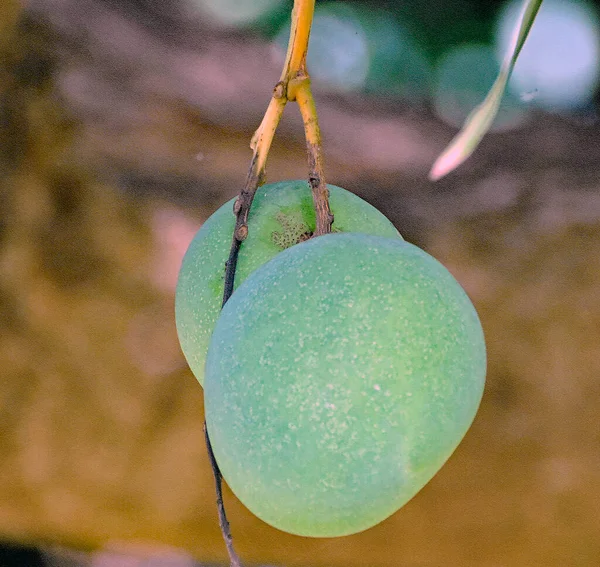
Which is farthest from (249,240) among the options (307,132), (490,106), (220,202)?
(220,202)

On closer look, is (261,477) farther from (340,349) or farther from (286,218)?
(286,218)

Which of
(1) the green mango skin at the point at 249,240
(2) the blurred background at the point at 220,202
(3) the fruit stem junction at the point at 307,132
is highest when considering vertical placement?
(3) the fruit stem junction at the point at 307,132

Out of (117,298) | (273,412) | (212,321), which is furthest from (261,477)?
(117,298)

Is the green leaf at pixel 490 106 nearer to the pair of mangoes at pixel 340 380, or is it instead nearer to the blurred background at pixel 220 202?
the pair of mangoes at pixel 340 380

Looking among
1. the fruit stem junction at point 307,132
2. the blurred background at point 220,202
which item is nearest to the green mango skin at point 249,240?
the fruit stem junction at point 307,132

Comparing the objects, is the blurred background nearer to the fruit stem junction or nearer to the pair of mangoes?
the fruit stem junction

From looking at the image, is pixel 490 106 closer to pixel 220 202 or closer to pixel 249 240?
pixel 249 240

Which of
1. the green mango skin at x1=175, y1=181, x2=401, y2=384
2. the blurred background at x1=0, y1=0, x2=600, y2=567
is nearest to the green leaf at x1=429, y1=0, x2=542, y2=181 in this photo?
the green mango skin at x1=175, y1=181, x2=401, y2=384
